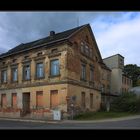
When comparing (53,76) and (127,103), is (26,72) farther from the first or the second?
(127,103)

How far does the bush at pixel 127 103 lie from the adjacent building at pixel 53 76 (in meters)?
2.28

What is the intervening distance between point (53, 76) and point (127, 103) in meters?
9.96

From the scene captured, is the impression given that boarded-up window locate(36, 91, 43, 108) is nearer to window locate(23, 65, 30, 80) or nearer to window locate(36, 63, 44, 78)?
window locate(36, 63, 44, 78)

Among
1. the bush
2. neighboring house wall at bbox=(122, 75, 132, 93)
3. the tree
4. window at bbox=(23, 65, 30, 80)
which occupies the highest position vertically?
the tree

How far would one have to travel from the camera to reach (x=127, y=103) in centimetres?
3125

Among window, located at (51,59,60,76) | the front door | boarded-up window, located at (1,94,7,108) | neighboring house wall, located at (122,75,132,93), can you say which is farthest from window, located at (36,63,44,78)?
neighboring house wall, located at (122,75,132,93)

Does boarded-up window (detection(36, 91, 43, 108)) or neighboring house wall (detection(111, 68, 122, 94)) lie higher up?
neighboring house wall (detection(111, 68, 122, 94))

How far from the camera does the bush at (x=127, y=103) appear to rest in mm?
30156

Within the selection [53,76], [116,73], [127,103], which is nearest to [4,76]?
[53,76]

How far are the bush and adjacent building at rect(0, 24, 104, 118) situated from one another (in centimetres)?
228

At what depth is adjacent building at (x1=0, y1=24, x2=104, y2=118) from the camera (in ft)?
85.7
